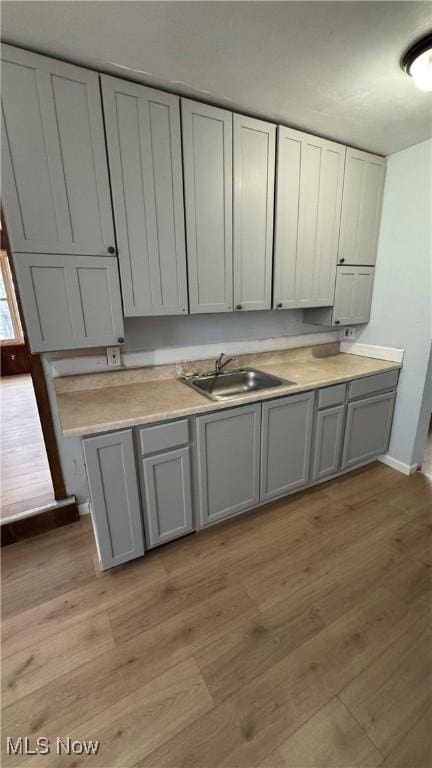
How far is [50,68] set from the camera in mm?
1268

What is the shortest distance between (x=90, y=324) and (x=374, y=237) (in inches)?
88.9

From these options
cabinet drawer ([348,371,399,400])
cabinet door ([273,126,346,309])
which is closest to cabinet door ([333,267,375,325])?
cabinet door ([273,126,346,309])

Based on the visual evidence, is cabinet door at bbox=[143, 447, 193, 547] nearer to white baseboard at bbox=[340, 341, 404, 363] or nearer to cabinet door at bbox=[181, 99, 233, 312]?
cabinet door at bbox=[181, 99, 233, 312]

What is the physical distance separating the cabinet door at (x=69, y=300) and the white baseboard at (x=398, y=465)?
242cm

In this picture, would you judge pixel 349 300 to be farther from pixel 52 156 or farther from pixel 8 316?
pixel 8 316

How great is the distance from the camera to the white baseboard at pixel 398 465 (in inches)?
97.0

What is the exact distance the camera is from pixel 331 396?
6.84ft

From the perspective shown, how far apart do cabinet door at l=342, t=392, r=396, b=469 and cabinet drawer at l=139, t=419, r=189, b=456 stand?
1326 mm

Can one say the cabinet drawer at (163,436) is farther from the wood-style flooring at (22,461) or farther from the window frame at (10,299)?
the window frame at (10,299)

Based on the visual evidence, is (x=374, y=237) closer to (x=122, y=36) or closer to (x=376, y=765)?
(x=122, y=36)

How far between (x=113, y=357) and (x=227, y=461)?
3.15 ft

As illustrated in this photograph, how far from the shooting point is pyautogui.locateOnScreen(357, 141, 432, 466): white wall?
7.01 feet

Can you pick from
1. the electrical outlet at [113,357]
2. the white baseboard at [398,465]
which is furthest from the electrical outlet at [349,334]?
the electrical outlet at [113,357]

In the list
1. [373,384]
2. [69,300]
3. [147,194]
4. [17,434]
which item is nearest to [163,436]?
[69,300]
